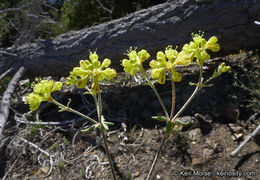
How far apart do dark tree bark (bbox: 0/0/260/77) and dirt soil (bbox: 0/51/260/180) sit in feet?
1.79

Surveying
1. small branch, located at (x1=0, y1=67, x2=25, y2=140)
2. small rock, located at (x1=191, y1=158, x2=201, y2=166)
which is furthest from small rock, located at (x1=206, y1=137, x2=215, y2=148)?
small branch, located at (x1=0, y1=67, x2=25, y2=140)

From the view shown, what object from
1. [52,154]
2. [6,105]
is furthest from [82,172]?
[6,105]

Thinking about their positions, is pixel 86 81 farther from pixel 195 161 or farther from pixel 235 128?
pixel 235 128

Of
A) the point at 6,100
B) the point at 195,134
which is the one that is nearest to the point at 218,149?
the point at 195,134

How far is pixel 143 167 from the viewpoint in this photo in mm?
2264

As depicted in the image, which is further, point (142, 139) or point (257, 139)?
point (142, 139)

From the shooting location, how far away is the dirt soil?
223 centimetres

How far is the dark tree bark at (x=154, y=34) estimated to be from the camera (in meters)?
2.74

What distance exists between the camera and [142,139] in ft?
8.48

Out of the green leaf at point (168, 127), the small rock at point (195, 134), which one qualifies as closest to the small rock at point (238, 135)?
the small rock at point (195, 134)

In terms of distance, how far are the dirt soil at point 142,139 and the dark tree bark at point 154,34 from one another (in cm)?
55

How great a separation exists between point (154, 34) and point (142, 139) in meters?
1.59

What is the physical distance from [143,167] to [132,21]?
7.06 feet

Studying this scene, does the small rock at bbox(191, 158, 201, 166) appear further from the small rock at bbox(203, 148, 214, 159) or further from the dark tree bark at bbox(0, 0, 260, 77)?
the dark tree bark at bbox(0, 0, 260, 77)
